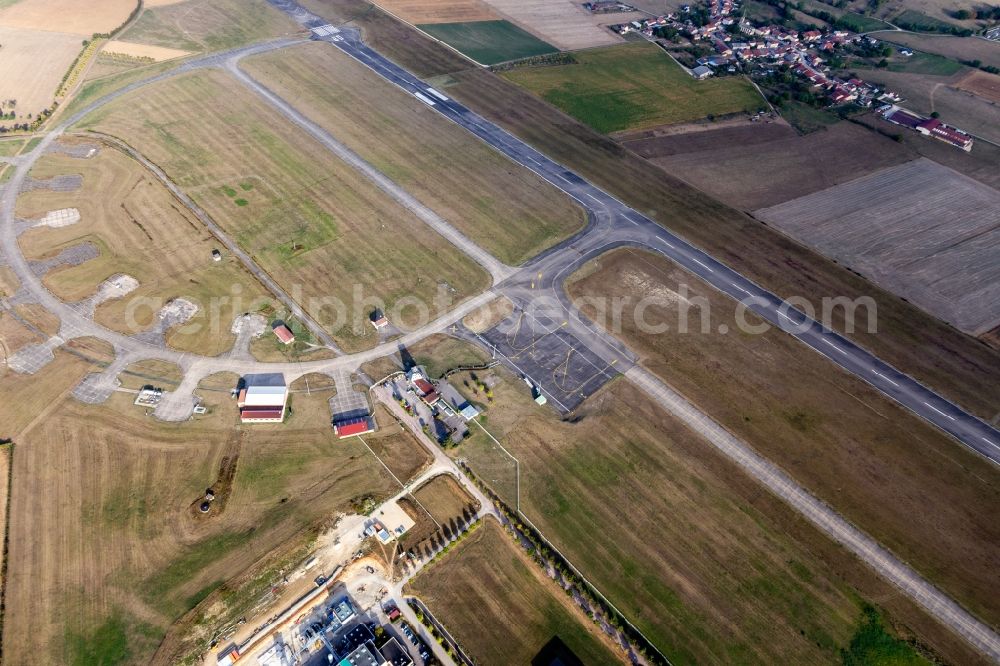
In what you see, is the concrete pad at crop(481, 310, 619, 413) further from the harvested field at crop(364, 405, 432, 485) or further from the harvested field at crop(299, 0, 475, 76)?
the harvested field at crop(299, 0, 475, 76)

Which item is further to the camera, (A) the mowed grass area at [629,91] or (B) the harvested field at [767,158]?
(A) the mowed grass area at [629,91]

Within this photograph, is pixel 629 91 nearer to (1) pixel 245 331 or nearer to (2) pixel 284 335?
(2) pixel 284 335

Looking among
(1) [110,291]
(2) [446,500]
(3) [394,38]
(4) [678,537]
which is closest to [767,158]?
(4) [678,537]

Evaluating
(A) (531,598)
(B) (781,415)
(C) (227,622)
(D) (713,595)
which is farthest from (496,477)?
(B) (781,415)

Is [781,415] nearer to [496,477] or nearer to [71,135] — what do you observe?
[496,477]

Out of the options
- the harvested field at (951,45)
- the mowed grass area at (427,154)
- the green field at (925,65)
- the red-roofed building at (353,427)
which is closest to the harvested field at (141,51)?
the mowed grass area at (427,154)

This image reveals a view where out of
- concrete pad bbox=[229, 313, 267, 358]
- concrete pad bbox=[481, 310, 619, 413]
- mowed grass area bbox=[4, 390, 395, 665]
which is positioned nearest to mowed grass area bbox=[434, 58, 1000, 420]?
concrete pad bbox=[481, 310, 619, 413]

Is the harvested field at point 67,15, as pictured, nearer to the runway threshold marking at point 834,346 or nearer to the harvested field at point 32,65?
the harvested field at point 32,65
